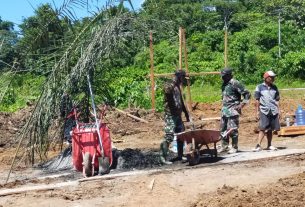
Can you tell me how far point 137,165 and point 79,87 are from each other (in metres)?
1.88

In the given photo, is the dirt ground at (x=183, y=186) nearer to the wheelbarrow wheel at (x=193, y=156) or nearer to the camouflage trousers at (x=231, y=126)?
the wheelbarrow wheel at (x=193, y=156)

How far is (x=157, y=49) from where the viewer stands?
130 feet

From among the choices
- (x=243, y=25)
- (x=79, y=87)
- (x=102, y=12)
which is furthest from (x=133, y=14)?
(x=243, y=25)

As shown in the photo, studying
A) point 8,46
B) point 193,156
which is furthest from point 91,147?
point 8,46

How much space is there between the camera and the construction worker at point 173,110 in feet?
36.4

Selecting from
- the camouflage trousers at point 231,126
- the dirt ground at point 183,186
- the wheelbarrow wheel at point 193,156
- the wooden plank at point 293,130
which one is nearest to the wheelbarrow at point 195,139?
the wheelbarrow wheel at point 193,156

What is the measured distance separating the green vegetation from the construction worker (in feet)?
3.17

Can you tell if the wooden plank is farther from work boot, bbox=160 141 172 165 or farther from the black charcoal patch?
work boot, bbox=160 141 172 165

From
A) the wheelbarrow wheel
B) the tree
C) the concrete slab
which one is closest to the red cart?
the wheelbarrow wheel

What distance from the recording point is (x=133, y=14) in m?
11.2

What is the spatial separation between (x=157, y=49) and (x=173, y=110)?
28.8m

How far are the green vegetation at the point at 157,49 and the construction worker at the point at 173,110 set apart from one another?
38.0 inches

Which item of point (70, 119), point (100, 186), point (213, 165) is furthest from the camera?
point (70, 119)

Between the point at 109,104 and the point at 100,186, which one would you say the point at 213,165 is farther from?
the point at 109,104
